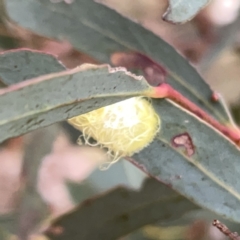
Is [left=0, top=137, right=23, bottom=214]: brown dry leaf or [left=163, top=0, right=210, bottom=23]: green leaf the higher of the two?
[left=0, top=137, right=23, bottom=214]: brown dry leaf

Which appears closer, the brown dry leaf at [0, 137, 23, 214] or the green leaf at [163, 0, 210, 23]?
the green leaf at [163, 0, 210, 23]

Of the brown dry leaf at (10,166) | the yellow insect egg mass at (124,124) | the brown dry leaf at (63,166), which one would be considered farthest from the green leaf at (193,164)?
the brown dry leaf at (10,166)

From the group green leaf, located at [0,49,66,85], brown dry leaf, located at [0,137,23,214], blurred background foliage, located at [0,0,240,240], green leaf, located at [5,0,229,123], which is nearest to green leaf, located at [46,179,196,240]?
blurred background foliage, located at [0,0,240,240]

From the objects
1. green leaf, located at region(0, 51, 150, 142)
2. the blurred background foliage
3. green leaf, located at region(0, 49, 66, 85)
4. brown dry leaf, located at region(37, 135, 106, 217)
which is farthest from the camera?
brown dry leaf, located at region(37, 135, 106, 217)

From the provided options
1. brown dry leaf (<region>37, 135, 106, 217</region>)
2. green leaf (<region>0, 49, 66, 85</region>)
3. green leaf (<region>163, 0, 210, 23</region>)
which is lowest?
green leaf (<region>163, 0, 210, 23</region>)

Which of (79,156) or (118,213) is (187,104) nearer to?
(118,213)

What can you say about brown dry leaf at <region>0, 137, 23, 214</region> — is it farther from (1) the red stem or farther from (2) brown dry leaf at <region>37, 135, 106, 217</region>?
(1) the red stem

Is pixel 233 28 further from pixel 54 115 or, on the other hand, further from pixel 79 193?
pixel 54 115

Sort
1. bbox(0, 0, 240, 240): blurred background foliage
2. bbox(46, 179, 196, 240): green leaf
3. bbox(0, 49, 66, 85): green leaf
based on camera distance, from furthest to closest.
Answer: bbox(0, 0, 240, 240): blurred background foliage, bbox(46, 179, 196, 240): green leaf, bbox(0, 49, 66, 85): green leaf
